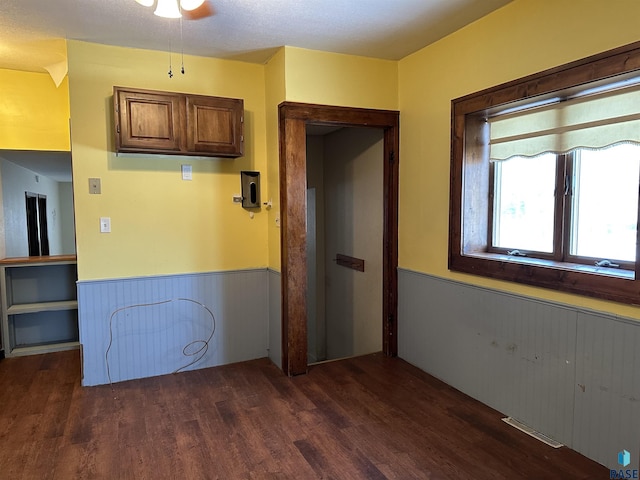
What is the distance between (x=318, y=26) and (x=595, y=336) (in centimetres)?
245

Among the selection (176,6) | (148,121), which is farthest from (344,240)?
(176,6)

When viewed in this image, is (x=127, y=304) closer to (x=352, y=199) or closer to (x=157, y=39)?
(x=157, y=39)

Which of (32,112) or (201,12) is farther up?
(201,12)

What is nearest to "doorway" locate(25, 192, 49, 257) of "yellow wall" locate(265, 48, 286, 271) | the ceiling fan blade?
"yellow wall" locate(265, 48, 286, 271)

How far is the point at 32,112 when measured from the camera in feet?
12.9

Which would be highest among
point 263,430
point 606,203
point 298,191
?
point 298,191

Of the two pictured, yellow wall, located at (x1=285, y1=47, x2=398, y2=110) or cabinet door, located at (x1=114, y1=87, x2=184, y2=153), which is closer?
cabinet door, located at (x1=114, y1=87, x2=184, y2=153)

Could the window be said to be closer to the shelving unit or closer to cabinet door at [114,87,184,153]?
cabinet door at [114,87,184,153]

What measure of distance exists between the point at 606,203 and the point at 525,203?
49cm

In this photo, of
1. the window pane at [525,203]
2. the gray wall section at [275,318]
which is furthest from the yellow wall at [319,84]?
the window pane at [525,203]

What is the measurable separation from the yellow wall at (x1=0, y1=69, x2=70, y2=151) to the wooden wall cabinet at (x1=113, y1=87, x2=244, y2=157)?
144cm

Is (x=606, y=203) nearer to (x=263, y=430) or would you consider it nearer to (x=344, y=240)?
(x=263, y=430)

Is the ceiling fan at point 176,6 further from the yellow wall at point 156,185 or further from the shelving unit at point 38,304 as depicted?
the shelving unit at point 38,304

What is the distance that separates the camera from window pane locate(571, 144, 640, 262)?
6.96ft
